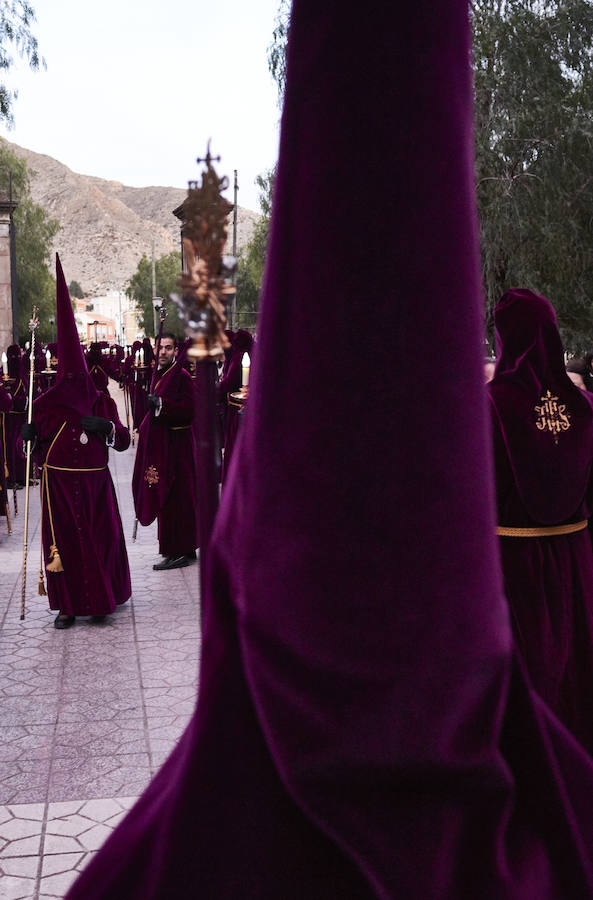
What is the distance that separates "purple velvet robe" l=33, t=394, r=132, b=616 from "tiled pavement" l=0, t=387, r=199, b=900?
0.25 metres

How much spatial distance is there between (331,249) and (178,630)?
6.26 m

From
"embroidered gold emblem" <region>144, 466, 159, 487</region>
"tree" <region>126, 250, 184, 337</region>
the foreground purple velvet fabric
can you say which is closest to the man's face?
"embroidered gold emblem" <region>144, 466, 159, 487</region>

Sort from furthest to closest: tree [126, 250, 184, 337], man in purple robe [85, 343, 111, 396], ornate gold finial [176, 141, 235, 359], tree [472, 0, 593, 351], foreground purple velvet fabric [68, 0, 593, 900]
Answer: tree [126, 250, 184, 337]
tree [472, 0, 593, 351]
man in purple robe [85, 343, 111, 396]
ornate gold finial [176, 141, 235, 359]
foreground purple velvet fabric [68, 0, 593, 900]

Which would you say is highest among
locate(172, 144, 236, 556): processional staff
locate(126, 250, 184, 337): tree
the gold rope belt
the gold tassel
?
locate(126, 250, 184, 337): tree

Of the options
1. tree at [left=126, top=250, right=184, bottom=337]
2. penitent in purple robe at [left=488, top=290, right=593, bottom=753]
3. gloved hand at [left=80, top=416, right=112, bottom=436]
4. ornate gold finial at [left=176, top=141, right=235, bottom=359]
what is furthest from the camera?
tree at [left=126, top=250, right=184, bottom=337]

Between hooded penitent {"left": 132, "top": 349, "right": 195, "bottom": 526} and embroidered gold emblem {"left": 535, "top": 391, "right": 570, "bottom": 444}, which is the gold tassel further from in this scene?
embroidered gold emblem {"left": 535, "top": 391, "right": 570, "bottom": 444}

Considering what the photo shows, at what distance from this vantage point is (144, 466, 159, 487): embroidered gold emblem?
9.51 meters

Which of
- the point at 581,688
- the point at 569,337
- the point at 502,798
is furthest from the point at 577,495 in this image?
the point at 569,337

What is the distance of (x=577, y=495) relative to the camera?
4016 mm

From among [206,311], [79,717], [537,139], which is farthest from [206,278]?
[537,139]

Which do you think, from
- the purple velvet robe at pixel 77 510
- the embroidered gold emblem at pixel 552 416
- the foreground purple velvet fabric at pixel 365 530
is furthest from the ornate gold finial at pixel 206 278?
the purple velvet robe at pixel 77 510

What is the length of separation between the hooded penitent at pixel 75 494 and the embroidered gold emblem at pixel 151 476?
6.18ft

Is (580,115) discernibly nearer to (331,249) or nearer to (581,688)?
(581,688)

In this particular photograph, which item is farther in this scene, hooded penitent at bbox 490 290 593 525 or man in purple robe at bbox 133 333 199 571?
man in purple robe at bbox 133 333 199 571
